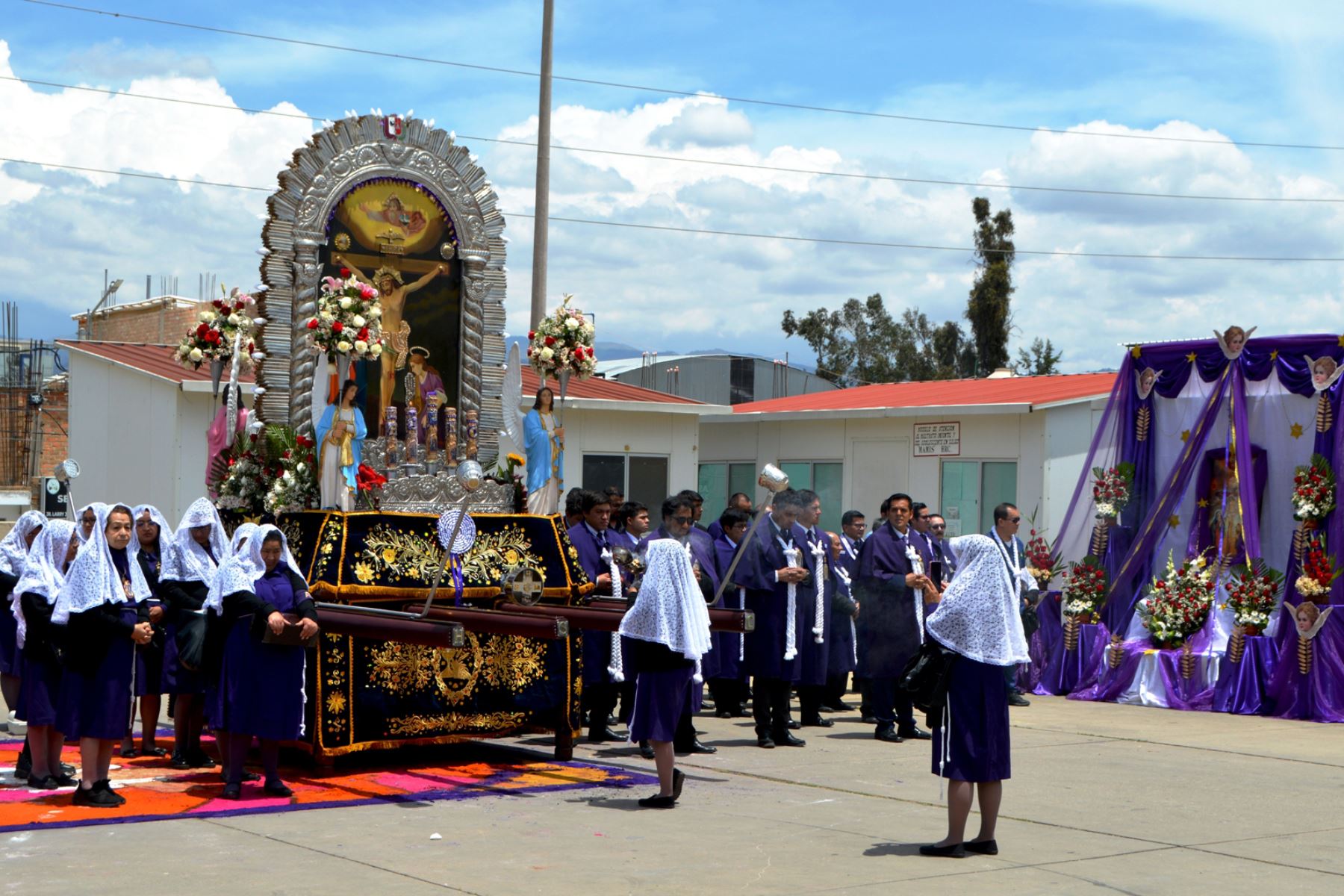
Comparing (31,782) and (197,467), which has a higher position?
(197,467)

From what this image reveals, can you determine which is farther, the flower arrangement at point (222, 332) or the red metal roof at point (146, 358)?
the red metal roof at point (146, 358)

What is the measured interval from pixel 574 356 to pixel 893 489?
32.4ft

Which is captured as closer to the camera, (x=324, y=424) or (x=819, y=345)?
(x=324, y=424)

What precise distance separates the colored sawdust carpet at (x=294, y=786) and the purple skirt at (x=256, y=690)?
43cm

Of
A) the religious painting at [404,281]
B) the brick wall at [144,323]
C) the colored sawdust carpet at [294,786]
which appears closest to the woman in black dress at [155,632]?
the colored sawdust carpet at [294,786]

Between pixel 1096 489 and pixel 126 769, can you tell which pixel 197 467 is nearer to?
pixel 126 769

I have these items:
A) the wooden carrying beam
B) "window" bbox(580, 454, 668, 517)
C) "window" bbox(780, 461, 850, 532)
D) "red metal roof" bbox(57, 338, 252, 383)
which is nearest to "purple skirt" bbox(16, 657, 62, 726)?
the wooden carrying beam

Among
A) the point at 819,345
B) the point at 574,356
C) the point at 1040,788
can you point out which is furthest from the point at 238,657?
the point at 819,345

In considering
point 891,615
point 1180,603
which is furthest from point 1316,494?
point 891,615

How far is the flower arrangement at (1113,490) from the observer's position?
16000 mm

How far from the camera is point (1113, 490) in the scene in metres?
16.0

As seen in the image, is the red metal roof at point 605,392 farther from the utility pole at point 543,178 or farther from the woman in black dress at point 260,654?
the woman in black dress at point 260,654

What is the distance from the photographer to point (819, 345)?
4878 cm

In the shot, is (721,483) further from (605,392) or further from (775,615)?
(775,615)
